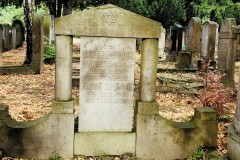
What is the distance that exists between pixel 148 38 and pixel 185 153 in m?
A: 1.70

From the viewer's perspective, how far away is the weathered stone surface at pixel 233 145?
4.42 m

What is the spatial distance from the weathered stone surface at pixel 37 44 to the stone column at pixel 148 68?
306 inches

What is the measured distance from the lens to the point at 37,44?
1207 centimetres

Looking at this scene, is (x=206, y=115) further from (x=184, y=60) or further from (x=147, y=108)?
(x=184, y=60)

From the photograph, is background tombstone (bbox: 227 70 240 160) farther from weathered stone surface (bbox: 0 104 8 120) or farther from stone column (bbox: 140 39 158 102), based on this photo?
weathered stone surface (bbox: 0 104 8 120)

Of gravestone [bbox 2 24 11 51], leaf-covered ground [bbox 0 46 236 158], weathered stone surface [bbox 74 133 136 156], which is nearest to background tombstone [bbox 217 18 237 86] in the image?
leaf-covered ground [bbox 0 46 236 158]

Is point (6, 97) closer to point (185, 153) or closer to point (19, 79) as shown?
point (19, 79)

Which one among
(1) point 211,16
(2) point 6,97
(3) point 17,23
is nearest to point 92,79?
(2) point 6,97

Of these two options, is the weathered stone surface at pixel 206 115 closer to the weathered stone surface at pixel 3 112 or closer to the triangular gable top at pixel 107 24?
the triangular gable top at pixel 107 24

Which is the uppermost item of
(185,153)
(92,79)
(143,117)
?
(92,79)

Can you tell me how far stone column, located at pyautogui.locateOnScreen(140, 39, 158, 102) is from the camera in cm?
479

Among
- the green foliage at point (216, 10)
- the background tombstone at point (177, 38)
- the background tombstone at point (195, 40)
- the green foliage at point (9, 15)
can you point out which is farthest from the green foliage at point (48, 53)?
the green foliage at point (216, 10)

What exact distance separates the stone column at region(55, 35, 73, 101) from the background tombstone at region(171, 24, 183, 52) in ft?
45.9

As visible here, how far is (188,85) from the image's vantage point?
10.5 meters
